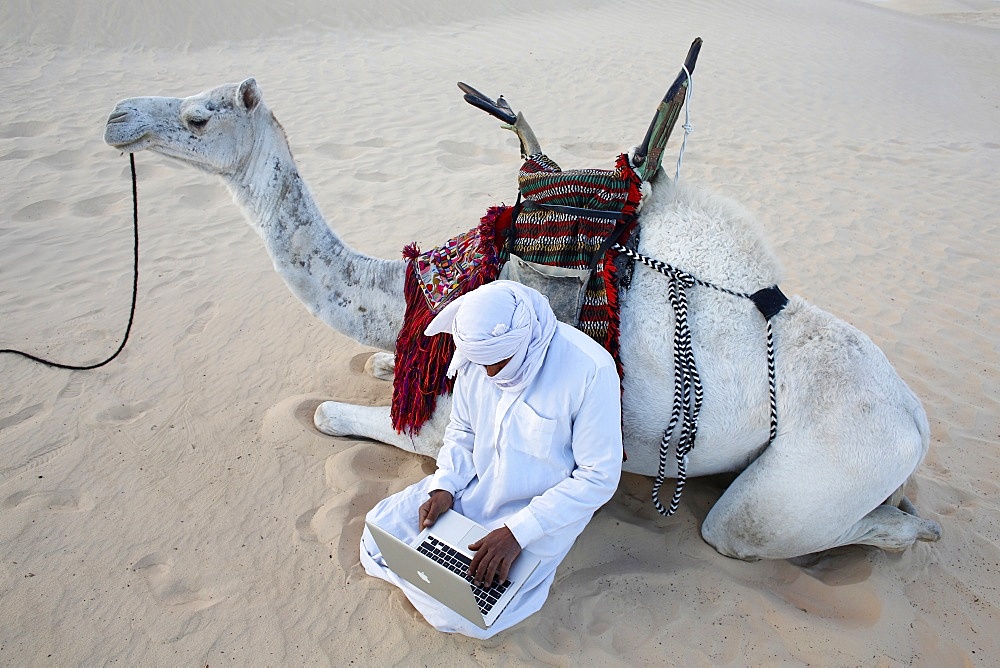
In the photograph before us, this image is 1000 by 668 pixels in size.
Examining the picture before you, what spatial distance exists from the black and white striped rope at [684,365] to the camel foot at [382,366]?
6.09ft

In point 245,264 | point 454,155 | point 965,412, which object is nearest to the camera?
point 965,412

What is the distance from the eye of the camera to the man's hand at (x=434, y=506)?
8.51ft

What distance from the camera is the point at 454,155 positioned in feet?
26.9

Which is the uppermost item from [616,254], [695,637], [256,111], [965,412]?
[256,111]

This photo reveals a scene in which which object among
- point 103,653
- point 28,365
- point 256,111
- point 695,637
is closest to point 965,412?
point 695,637

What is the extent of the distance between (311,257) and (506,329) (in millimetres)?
1527

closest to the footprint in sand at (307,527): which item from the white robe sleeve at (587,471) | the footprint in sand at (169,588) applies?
the footprint in sand at (169,588)

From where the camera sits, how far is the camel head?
302cm

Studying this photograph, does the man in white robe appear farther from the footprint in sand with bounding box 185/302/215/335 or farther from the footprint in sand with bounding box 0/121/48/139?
the footprint in sand with bounding box 0/121/48/139

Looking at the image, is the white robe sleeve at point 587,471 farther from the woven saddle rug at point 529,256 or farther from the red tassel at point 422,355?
the red tassel at point 422,355

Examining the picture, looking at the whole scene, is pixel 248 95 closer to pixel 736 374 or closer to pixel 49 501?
pixel 49 501

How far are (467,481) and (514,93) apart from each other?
9.34 m

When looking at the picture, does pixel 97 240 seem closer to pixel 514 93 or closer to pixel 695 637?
pixel 695 637

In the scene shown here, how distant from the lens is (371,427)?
3545mm
